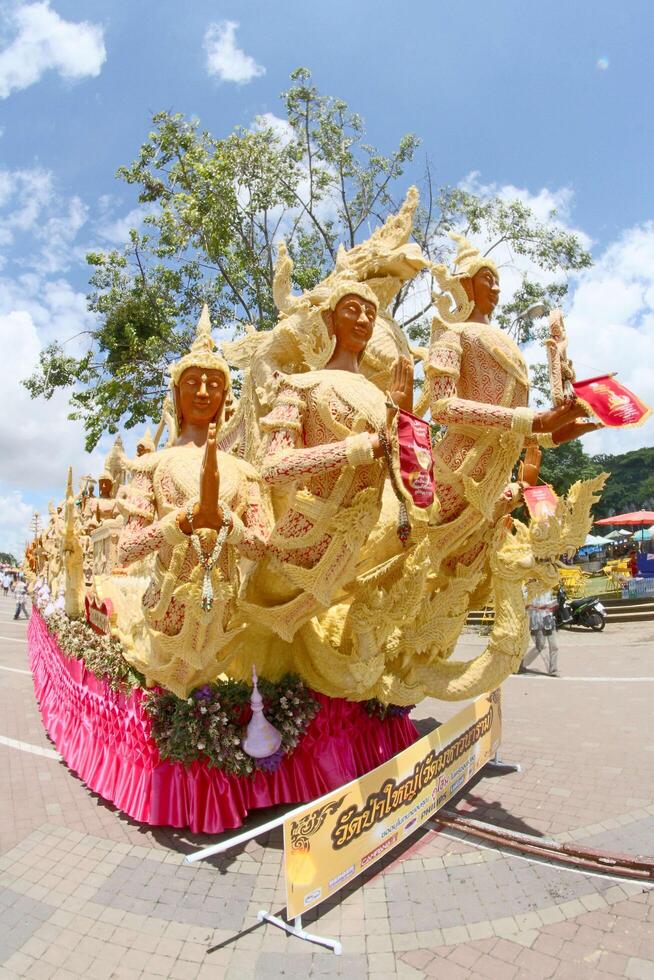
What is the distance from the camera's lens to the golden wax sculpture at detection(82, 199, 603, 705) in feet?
12.0

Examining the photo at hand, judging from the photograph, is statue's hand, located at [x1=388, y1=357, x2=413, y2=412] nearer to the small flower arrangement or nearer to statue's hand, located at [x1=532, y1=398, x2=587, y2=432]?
statue's hand, located at [x1=532, y1=398, x2=587, y2=432]

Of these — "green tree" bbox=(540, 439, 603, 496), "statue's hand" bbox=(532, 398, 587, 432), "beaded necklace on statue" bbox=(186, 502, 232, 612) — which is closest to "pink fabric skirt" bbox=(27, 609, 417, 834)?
"beaded necklace on statue" bbox=(186, 502, 232, 612)

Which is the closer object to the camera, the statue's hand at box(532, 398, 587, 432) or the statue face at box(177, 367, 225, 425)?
the statue's hand at box(532, 398, 587, 432)

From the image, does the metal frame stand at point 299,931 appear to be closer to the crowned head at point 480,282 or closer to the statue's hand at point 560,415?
the statue's hand at point 560,415

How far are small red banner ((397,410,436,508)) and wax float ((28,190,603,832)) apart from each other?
10mm

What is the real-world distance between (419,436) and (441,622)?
6.85 ft

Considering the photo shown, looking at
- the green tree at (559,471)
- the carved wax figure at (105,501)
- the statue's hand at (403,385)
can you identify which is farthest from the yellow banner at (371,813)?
the green tree at (559,471)

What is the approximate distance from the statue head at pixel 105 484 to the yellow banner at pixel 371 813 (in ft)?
28.9

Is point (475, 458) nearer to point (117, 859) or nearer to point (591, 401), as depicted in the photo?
point (591, 401)

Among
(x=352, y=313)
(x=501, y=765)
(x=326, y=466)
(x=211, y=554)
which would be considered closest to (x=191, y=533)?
(x=211, y=554)

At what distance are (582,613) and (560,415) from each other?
41.2 feet

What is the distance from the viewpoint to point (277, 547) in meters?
3.88

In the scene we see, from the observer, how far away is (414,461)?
3.22m

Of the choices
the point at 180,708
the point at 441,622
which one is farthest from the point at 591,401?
the point at 180,708
